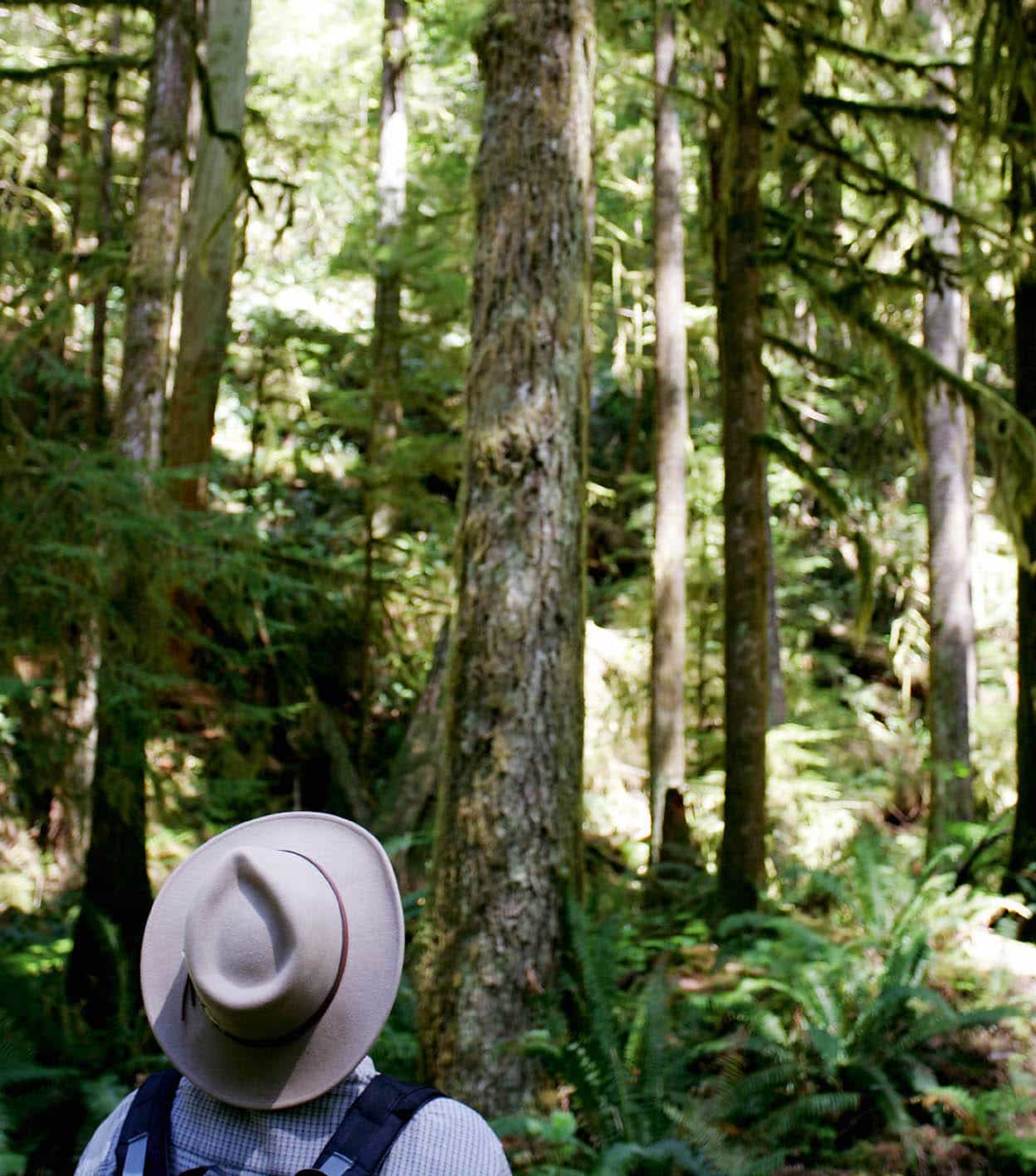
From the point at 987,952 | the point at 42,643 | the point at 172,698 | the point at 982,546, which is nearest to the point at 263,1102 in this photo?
the point at 42,643

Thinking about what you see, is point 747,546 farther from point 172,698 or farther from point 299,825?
point 172,698

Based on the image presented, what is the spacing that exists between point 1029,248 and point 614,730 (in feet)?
27.5

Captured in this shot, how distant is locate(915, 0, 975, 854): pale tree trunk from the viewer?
1114 cm

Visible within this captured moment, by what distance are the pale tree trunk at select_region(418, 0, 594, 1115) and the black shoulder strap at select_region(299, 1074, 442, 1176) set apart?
3.03 meters

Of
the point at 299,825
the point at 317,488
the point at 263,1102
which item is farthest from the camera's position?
the point at 317,488

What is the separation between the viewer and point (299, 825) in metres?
1.95

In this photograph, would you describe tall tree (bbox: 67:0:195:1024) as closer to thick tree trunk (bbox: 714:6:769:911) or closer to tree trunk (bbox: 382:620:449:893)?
tree trunk (bbox: 382:620:449:893)

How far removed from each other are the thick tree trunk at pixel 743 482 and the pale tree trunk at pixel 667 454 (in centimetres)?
308

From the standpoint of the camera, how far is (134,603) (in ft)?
21.5

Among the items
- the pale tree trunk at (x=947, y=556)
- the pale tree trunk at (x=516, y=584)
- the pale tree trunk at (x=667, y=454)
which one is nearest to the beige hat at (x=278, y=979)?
the pale tree trunk at (x=516, y=584)

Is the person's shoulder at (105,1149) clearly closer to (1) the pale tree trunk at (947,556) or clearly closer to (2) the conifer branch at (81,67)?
(2) the conifer branch at (81,67)

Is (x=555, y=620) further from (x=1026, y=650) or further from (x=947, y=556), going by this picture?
(x=947, y=556)

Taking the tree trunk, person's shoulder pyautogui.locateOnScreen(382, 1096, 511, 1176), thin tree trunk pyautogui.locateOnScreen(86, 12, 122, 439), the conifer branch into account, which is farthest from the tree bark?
thin tree trunk pyautogui.locateOnScreen(86, 12, 122, 439)

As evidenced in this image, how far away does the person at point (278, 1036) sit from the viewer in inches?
64.1
